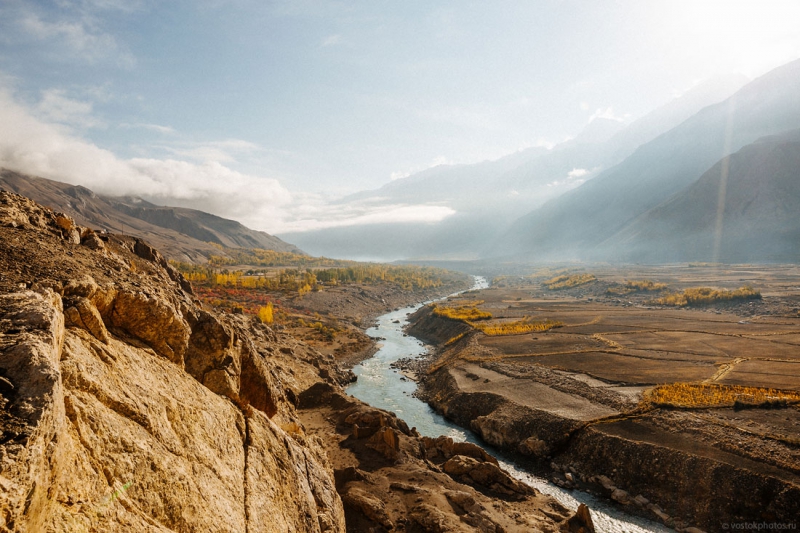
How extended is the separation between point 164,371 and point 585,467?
2974 cm

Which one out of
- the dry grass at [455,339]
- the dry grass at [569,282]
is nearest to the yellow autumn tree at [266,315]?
the dry grass at [455,339]

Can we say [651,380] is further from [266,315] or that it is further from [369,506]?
[266,315]

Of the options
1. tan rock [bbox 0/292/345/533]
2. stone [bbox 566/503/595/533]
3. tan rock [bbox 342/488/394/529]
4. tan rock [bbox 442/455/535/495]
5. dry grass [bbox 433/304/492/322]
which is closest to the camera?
tan rock [bbox 0/292/345/533]

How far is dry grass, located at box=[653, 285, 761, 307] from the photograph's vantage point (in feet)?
296

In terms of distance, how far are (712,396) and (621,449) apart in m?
12.2

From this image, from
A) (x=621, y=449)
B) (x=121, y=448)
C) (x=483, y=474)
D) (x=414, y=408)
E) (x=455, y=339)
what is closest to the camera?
(x=121, y=448)

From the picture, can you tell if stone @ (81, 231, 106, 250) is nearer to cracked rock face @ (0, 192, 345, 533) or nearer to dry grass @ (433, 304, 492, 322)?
cracked rock face @ (0, 192, 345, 533)

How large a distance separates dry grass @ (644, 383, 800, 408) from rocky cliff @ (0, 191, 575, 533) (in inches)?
838

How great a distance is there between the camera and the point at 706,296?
94375 mm

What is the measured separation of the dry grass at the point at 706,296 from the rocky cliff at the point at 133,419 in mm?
97173

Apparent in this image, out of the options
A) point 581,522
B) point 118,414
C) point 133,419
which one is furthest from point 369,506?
point 118,414

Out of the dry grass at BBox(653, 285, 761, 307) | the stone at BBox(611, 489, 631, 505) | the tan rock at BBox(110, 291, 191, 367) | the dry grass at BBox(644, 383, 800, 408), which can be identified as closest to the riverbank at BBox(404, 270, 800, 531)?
the stone at BBox(611, 489, 631, 505)

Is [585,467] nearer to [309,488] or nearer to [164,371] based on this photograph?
[309,488]

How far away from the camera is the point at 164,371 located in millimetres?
10352
